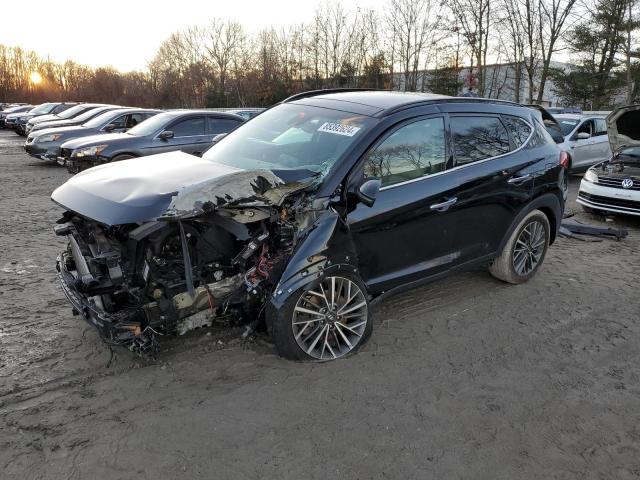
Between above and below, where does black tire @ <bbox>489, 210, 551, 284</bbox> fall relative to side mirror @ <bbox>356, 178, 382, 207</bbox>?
below

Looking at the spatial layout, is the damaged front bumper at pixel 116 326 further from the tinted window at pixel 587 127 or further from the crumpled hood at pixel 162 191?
the tinted window at pixel 587 127

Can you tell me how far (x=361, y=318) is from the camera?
3.71 metres

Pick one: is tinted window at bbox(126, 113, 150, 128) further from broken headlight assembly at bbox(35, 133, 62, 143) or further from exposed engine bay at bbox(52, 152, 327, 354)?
exposed engine bay at bbox(52, 152, 327, 354)

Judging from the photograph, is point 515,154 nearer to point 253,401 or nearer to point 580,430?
point 580,430

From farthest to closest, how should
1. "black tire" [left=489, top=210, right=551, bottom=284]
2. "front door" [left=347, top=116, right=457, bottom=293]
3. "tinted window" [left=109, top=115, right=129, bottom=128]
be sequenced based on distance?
"tinted window" [left=109, top=115, right=129, bottom=128] → "black tire" [left=489, top=210, right=551, bottom=284] → "front door" [left=347, top=116, right=457, bottom=293]

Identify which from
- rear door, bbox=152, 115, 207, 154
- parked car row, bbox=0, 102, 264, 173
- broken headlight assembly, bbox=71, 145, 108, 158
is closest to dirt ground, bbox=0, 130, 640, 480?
broken headlight assembly, bbox=71, 145, 108, 158

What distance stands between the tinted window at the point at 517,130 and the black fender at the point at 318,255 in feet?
7.70

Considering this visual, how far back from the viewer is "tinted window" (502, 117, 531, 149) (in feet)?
16.0

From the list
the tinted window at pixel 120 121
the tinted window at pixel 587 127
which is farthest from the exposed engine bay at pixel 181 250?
the tinted window at pixel 120 121

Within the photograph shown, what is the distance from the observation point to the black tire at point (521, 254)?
4.98 meters

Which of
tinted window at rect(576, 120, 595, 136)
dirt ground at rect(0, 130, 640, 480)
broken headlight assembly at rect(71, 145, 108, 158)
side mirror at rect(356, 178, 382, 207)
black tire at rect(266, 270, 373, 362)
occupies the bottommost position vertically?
dirt ground at rect(0, 130, 640, 480)

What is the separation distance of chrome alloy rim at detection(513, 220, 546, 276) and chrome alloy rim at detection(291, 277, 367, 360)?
7.35ft

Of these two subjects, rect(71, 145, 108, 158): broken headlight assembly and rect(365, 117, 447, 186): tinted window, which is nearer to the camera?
rect(365, 117, 447, 186): tinted window

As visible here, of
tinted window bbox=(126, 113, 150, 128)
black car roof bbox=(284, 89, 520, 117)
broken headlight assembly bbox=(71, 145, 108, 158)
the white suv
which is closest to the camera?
black car roof bbox=(284, 89, 520, 117)
